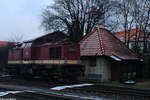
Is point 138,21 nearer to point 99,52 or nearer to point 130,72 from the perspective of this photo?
point 130,72

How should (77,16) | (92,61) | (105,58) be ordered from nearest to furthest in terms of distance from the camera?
(105,58), (92,61), (77,16)

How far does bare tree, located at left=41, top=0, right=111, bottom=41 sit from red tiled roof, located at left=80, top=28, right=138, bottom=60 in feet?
49.8

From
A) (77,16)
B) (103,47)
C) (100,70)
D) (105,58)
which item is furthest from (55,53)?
(77,16)

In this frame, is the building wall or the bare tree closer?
the building wall

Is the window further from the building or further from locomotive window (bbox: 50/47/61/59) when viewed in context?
locomotive window (bbox: 50/47/61/59)

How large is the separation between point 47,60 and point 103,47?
5.54 meters

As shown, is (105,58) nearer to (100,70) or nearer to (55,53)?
(100,70)

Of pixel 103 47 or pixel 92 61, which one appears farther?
pixel 92 61

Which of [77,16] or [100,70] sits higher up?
[77,16]

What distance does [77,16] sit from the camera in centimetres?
4297

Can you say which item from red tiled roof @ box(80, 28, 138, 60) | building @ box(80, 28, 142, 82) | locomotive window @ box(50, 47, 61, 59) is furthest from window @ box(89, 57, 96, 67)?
locomotive window @ box(50, 47, 61, 59)

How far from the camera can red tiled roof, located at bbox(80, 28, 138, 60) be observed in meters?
24.2

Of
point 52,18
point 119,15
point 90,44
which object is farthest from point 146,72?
point 52,18

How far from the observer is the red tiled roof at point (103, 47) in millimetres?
24172
